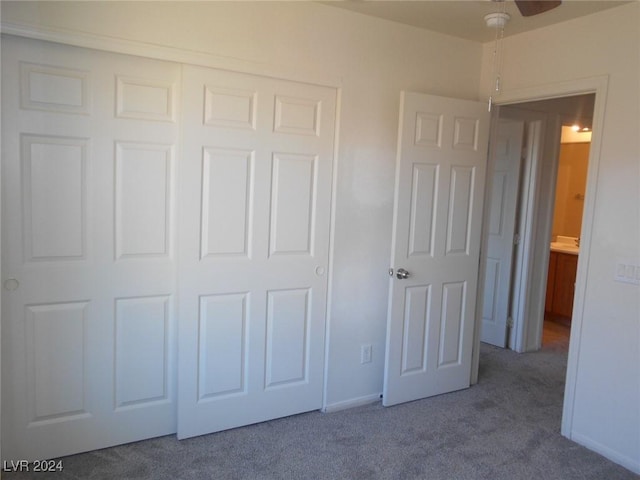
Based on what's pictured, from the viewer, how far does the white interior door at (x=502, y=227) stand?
14.2 ft

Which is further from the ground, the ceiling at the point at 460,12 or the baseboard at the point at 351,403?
the ceiling at the point at 460,12

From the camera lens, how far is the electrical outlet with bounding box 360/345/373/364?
3197mm

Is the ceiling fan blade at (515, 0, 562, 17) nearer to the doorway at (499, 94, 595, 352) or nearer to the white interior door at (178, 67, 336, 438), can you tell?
the white interior door at (178, 67, 336, 438)

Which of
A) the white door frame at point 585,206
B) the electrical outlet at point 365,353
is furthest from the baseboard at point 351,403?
the white door frame at point 585,206

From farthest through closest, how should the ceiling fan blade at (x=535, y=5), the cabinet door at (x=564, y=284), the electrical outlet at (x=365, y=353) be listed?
the cabinet door at (x=564, y=284)
the electrical outlet at (x=365, y=353)
the ceiling fan blade at (x=535, y=5)

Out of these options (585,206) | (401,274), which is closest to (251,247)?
(401,274)

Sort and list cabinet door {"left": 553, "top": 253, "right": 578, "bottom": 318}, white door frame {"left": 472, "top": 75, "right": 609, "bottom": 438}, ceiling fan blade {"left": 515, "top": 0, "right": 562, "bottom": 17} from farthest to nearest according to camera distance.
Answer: cabinet door {"left": 553, "top": 253, "right": 578, "bottom": 318} < white door frame {"left": 472, "top": 75, "right": 609, "bottom": 438} < ceiling fan blade {"left": 515, "top": 0, "right": 562, "bottom": 17}

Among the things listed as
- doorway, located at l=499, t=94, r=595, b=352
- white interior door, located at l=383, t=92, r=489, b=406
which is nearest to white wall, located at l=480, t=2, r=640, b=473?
white interior door, located at l=383, t=92, r=489, b=406

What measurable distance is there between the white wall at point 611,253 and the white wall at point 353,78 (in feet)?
2.75

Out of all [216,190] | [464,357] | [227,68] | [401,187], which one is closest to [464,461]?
[464,357]

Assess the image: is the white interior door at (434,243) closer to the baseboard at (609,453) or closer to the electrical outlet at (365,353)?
the electrical outlet at (365,353)

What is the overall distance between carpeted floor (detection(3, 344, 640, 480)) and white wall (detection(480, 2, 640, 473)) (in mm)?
213

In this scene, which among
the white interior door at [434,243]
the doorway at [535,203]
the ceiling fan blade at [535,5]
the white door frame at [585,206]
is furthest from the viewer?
the doorway at [535,203]

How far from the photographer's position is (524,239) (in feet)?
14.2
